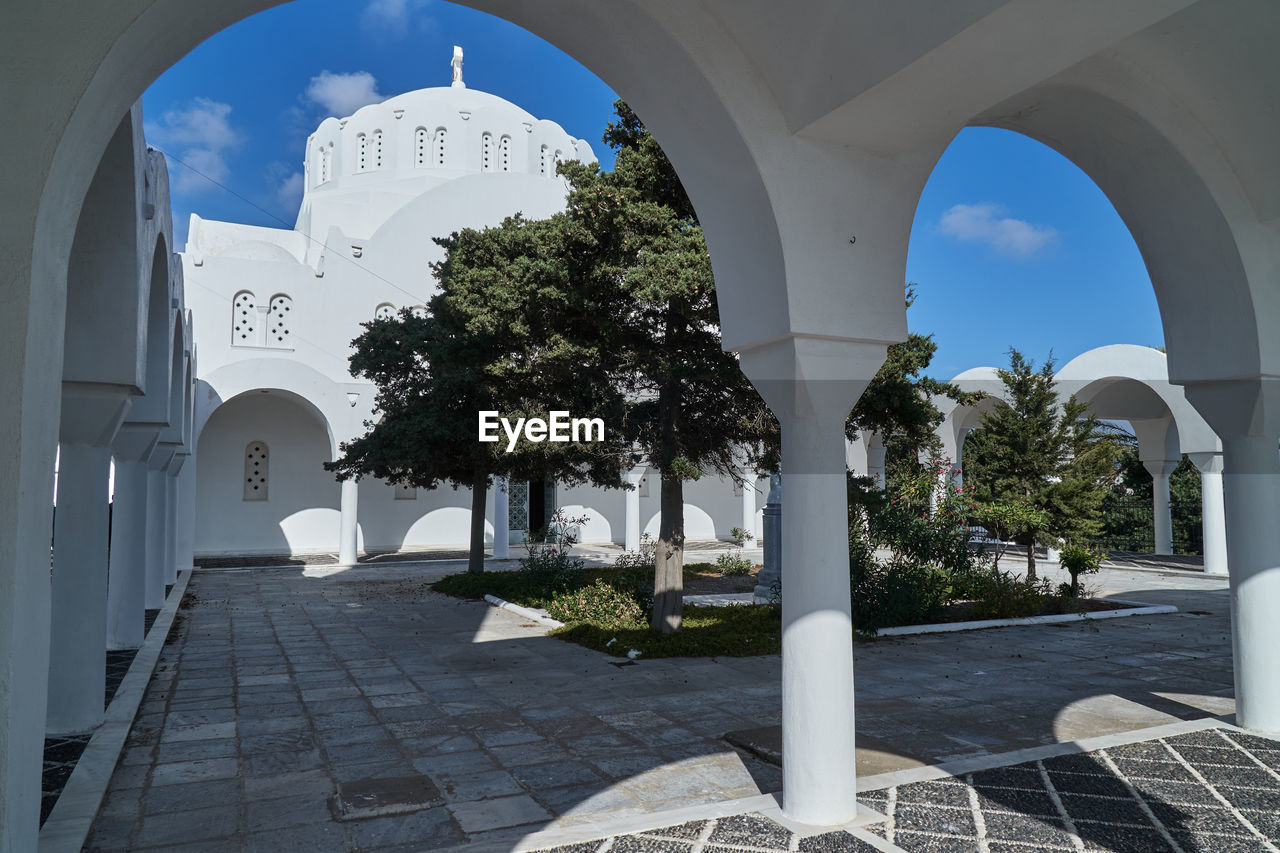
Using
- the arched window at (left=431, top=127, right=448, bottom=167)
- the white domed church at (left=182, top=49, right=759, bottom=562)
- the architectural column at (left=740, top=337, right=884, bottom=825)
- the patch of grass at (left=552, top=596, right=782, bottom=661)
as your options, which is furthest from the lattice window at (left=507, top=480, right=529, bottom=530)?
the architectural column at (left=740, top=337, right=884, bottom=825)

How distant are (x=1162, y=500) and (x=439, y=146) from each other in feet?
72.2

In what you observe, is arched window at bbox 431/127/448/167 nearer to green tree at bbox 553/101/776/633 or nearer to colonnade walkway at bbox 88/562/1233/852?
colonnade walkway at bbox 88/562/1233/852

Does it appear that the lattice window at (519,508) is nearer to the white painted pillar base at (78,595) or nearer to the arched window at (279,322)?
the arched window at (279,322)

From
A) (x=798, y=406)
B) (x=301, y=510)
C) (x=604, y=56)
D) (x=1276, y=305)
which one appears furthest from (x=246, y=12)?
(x=301, y=510)

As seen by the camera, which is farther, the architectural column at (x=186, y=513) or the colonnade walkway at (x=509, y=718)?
the architectural column at (x=186, y=513)

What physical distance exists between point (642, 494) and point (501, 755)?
20.0 meters

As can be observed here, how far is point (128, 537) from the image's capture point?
27.8ft

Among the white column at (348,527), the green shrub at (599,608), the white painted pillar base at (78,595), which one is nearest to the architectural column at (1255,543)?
the green shrub at (599,608)

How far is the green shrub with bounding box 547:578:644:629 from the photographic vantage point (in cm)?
999

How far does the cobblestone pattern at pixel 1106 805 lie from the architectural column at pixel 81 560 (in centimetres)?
539

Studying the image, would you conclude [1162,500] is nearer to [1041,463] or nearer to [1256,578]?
[1041,463]

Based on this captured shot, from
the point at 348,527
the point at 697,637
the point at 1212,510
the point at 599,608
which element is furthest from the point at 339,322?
the point at 1212,510

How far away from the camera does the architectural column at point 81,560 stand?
5.81 meters

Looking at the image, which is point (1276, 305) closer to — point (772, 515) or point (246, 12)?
point (246, 12)
